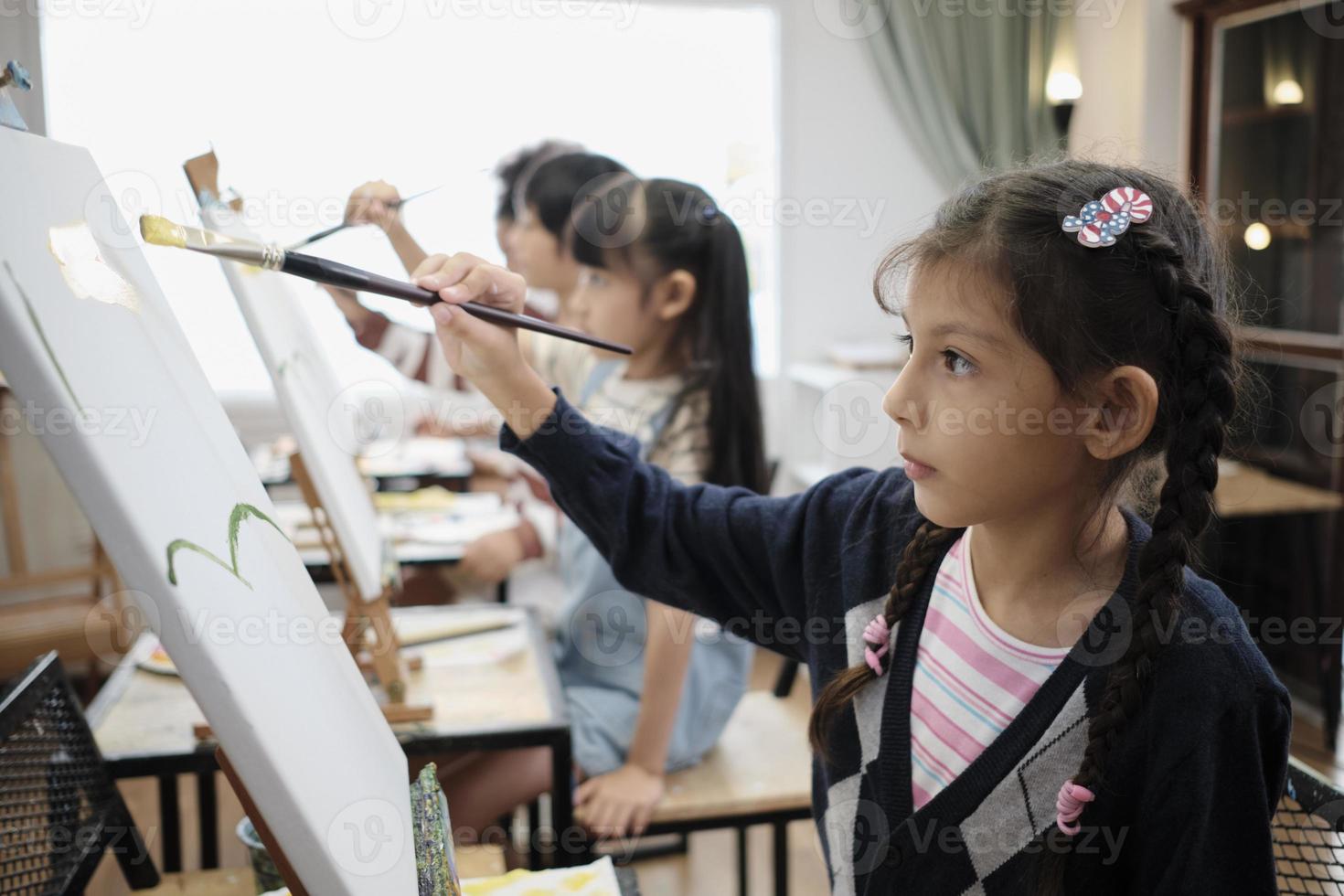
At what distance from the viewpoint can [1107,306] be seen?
743 millimetres

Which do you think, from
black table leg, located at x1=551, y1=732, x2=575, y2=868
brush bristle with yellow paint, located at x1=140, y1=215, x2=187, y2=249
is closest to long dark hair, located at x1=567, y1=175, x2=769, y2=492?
black table leg, located at x1=551, y1=732, x2=575, y2=868

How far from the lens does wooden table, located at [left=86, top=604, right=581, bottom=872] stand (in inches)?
45.4

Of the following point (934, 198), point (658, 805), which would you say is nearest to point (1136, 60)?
point (934, 198)

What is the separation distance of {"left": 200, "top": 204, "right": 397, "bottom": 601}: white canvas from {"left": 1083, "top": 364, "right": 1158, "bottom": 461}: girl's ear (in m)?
0.74

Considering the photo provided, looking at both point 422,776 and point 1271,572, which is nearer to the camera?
point 422,776

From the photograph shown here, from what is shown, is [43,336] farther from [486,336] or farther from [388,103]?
[388,103]

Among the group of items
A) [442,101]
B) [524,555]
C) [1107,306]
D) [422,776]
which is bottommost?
[524,555]

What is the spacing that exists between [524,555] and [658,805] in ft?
3.14

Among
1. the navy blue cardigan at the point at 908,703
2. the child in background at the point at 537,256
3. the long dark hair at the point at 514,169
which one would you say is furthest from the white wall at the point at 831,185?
the navy blue cardigan at the point at 908,703

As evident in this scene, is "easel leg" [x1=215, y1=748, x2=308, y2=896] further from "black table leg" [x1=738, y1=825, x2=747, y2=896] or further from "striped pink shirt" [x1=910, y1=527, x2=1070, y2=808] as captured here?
"black table leg" [x1=738, y1=825, x2=747, y2=896]

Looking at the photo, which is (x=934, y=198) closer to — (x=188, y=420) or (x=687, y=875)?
(x=687, y=875)

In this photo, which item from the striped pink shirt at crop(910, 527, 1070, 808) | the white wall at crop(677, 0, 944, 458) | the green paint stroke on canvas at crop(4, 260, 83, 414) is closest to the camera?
the green paint stroke on canvas at crop(4, 260, 83, 414)

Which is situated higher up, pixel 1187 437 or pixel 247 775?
pixel 1187 437

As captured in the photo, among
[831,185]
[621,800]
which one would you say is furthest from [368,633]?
[831,185]
